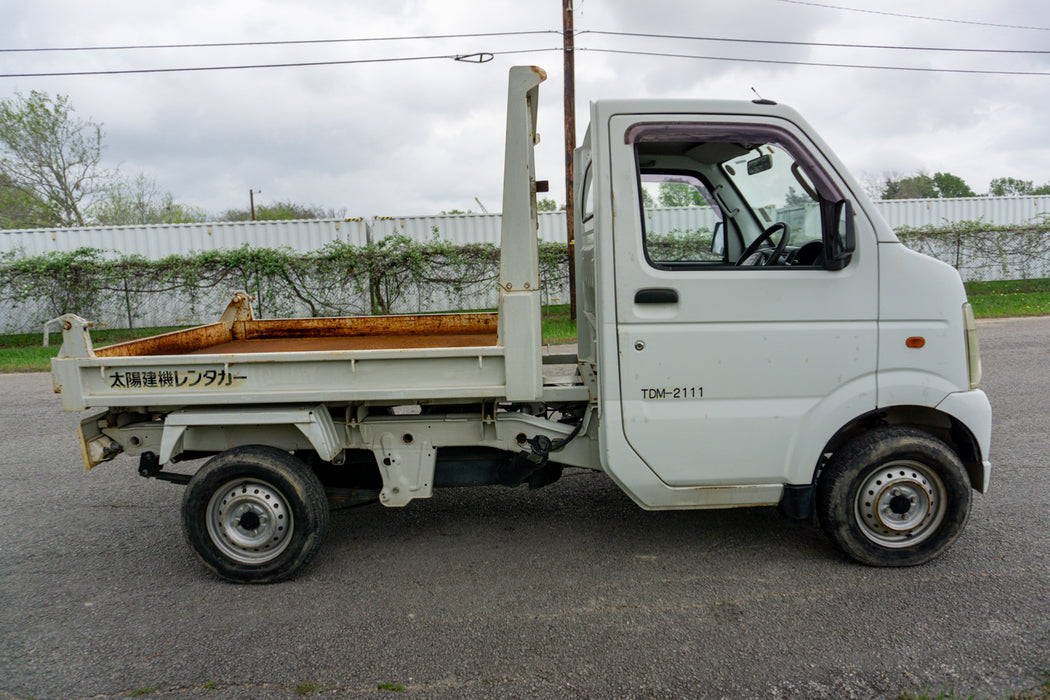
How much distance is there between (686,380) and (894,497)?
1.29 m

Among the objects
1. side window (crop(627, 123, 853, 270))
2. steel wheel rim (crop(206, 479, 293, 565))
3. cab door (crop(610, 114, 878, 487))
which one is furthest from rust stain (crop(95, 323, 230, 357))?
side window (crop(627, 123, 853, 270))

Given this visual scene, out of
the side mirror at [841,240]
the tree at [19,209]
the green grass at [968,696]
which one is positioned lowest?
the green grass at [968,696]

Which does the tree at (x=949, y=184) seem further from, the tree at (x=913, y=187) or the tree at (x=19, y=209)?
the tree at (x=19, y=209)

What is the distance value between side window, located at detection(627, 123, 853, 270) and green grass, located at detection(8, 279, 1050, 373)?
6.93 meters

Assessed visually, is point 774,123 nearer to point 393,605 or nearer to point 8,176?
point 393,605

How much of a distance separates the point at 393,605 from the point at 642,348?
181 centimetres

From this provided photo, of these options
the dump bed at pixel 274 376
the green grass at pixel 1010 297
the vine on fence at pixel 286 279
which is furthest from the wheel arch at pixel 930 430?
the vine on fence at pixel 286 279

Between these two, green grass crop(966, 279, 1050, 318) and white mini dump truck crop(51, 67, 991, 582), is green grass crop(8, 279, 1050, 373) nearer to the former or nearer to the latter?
green grass crop(966, 279, 1050, 318)

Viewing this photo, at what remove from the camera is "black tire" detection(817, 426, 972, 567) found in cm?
368

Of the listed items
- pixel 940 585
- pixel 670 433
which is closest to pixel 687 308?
pixel 670 433

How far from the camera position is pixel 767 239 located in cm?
429

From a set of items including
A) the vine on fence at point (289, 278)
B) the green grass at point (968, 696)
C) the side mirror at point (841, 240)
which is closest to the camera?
the green grass at point (968, 696)

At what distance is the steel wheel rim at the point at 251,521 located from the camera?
150 inches

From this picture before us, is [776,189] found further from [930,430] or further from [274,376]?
[274,376]
